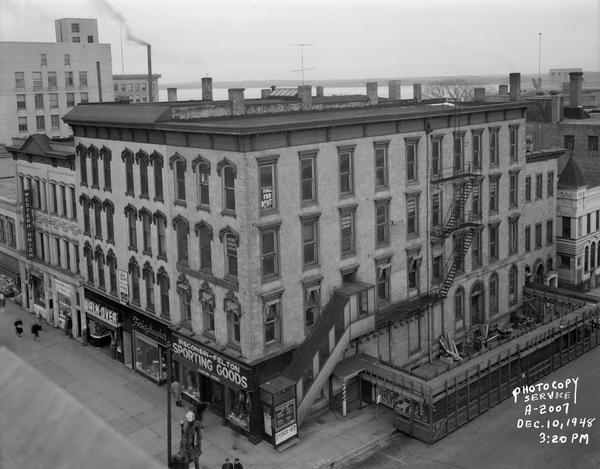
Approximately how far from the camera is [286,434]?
98.4 feet

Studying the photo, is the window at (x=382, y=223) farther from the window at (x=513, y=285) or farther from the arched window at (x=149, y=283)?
the window at (x=513, y=285)

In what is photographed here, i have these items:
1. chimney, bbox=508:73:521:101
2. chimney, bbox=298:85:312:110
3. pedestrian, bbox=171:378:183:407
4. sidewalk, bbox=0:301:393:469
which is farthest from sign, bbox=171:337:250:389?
chimney, bbox=508:73:521:101

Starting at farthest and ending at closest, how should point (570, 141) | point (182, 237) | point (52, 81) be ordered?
1. point (52, 81)
2. point (570, 141)
3. point (182, 237)

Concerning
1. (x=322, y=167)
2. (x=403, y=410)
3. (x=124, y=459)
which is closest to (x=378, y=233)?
(x=322, y=167)

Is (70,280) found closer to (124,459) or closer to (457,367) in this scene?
(457,367)

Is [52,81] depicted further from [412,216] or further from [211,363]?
[211,363]

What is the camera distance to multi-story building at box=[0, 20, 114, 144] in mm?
76500

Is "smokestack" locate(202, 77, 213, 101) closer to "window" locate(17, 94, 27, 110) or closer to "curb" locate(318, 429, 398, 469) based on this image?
"curb" locate(318, 429, 398, 469)

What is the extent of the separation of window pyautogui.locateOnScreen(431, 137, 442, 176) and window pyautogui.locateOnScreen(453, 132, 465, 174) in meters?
1.24

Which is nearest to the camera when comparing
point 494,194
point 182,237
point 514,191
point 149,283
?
point 182,237

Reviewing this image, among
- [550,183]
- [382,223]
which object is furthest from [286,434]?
[550,183]

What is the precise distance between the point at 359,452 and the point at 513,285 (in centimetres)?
2021

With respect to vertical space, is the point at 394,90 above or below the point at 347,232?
above

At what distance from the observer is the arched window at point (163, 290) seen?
3559cm
